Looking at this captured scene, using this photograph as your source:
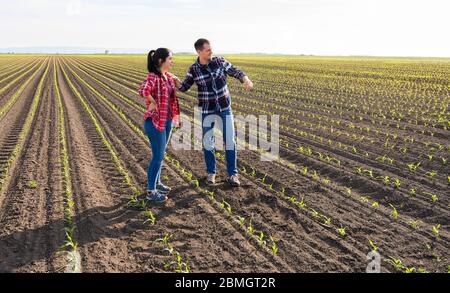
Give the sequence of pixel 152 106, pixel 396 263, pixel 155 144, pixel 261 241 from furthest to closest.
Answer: pixel 155 144
pixel 152 106
pixel 261 241
pixel 396 263

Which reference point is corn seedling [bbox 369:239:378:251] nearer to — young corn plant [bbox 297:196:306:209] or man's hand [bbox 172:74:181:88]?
young corn plant [bbox 297:196:306:209]

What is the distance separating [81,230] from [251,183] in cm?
275

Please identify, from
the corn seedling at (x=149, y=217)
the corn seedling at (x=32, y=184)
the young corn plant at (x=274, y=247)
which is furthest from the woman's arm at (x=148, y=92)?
the corn seedling at (x=32, y=184)

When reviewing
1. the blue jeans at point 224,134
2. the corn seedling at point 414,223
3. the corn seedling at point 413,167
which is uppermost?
the blue jeans at point 224,134

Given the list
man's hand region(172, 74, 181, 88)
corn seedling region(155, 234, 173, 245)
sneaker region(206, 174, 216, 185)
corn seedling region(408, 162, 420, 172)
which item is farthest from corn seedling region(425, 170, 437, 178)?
corn seedling region(155, 234, 173, 245)

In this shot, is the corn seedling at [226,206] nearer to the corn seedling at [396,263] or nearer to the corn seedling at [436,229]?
the corn seedling at [396,263]

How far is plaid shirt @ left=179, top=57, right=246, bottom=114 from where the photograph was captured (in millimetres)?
5887

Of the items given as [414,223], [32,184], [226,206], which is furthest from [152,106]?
[414,223]

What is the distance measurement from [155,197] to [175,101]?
4.36 ft

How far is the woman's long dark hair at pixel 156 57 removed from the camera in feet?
17.0

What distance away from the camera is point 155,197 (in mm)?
5684

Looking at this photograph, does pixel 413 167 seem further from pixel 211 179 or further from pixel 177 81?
pixel 177 81
